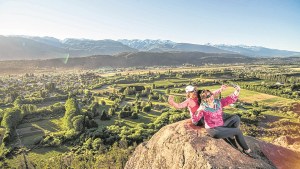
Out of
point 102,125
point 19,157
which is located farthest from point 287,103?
point 19,157

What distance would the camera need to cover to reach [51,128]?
277ft

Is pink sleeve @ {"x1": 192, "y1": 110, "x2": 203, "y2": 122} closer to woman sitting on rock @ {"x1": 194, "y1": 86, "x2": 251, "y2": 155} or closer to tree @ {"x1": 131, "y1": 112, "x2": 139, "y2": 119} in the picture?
woman sitting on rock @ {"x1": 194, "y1": 86, "x2": 251, "y2": 155}

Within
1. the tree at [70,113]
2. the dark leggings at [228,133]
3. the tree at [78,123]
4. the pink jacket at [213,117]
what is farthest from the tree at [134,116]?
the dark leggings at [228,133]

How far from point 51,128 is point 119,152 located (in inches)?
1605

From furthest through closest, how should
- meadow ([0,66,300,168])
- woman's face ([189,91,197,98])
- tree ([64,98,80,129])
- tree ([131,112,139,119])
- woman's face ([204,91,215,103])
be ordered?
tree ([131,112,139,119]), tree ([64,98,80,129]), meadow ([0,66,300,168]), woman's face ([189,91,197,98]), woman's face ([204,91,215,103])

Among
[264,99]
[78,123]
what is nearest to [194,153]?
[78,123]

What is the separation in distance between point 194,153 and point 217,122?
6.08ft

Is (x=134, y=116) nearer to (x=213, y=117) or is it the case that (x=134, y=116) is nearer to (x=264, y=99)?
(x=264, y=99)

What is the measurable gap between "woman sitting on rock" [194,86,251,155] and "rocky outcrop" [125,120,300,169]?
423 millimetres

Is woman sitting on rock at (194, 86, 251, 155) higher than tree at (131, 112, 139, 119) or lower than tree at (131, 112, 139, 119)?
higher

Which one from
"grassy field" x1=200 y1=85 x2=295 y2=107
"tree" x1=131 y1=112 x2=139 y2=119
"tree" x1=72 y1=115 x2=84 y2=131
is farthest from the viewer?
"grassy field" x1=200 y1=85 x2=295 y2=107

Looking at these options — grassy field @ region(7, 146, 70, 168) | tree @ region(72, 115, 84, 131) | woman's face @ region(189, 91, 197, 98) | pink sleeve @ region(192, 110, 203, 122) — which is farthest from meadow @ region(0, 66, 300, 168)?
woman's face @ region(189, 91, 197, 98)

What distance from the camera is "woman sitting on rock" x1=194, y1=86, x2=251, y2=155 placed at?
1305 cm

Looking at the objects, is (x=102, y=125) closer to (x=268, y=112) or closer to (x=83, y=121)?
(x=83, y=121)
